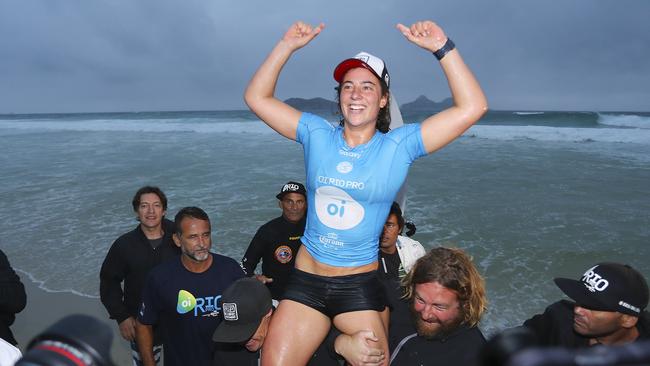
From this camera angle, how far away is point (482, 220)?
10.6m

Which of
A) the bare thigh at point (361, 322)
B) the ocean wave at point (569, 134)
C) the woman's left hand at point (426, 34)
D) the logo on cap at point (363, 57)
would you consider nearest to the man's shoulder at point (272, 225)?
the bare thigh at point (361, 322)

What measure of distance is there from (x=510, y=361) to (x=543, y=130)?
37220 millimetres

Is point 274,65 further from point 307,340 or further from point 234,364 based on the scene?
point 234,364

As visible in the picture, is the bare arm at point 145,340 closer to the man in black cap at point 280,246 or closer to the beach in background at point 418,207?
the man in black cap at point 280,246

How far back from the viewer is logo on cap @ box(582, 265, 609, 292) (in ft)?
9.40

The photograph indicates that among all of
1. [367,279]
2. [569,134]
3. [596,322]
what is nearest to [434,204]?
[596,322]

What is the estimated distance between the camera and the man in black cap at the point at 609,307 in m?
2.78

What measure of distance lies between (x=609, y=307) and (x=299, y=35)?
281cm

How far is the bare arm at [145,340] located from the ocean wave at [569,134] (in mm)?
29262

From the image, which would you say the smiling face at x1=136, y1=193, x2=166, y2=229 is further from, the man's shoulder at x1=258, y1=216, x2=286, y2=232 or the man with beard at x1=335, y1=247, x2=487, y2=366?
the man with beard at x1=335, y1=247, x2=487, y2=366

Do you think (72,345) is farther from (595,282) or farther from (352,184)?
(595,282)

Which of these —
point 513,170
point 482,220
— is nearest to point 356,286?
point 482,220

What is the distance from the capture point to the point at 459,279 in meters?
2.83

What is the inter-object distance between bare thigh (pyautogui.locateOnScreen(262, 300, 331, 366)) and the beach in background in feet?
12.0
